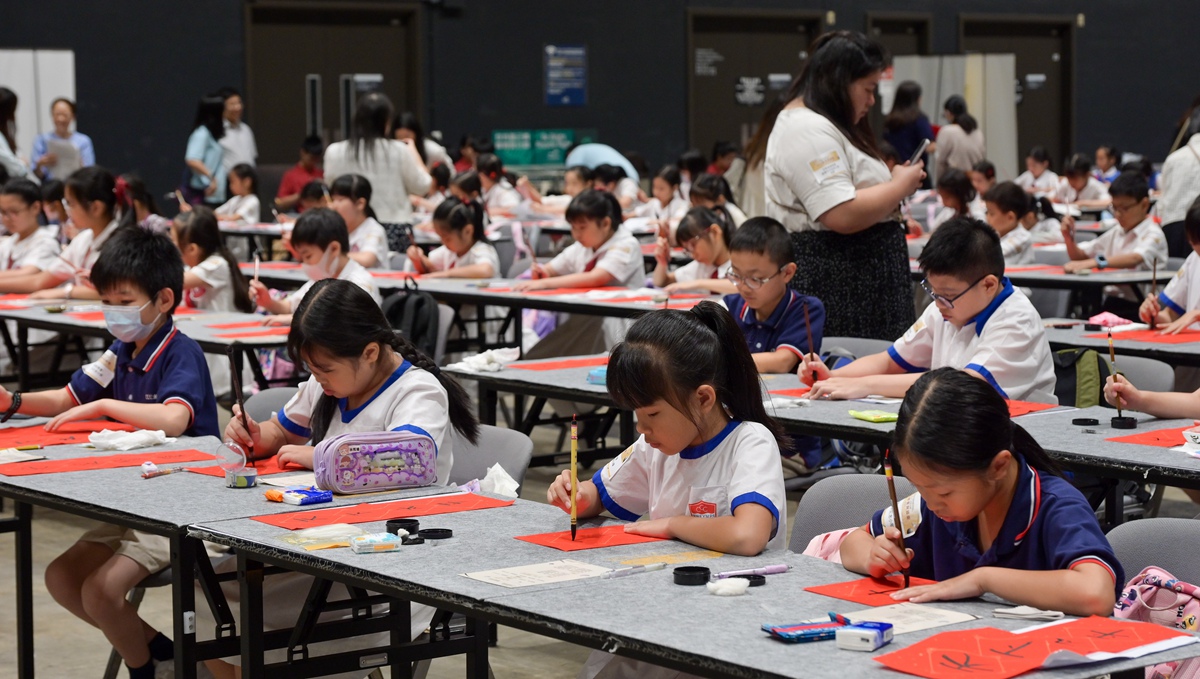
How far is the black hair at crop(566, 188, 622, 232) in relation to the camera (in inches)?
277

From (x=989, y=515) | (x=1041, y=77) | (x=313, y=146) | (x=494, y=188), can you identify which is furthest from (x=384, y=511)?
(x=1041, y=77)

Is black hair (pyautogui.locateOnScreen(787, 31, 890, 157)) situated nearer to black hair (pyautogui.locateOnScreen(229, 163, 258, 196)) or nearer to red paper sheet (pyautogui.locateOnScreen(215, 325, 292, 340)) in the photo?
red paper sheet (pyautogui.locateOnScreen(215, 325, 292, 340))

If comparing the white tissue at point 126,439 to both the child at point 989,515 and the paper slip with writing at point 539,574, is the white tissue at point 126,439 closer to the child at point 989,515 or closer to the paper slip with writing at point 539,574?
the paper slip with writing at point 539,574

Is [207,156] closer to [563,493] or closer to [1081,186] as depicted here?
[1081,186]

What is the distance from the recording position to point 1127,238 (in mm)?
7852

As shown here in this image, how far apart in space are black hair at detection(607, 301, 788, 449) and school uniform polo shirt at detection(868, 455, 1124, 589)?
38 cm

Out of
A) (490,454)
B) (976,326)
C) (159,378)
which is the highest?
(976,326)

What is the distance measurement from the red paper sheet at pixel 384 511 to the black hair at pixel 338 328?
0.34m

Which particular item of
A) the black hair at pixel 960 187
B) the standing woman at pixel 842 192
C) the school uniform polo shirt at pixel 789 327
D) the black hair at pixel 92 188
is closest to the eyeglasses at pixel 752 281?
the school uniform polo shirt at pixel 789 327

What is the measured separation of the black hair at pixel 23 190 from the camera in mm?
7418

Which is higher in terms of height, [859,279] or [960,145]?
[960,145]

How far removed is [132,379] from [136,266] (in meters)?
0.28

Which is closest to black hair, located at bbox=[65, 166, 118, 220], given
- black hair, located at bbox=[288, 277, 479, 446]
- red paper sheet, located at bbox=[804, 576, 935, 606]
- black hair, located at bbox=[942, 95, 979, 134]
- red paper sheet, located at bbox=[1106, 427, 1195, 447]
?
black hair, located at bbox=[288, 277, 479, 446]

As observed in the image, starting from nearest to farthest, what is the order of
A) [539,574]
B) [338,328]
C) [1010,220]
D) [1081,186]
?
1. [539,574]
2. [338,328]
3. [1010,220]
4. [1081,186]
